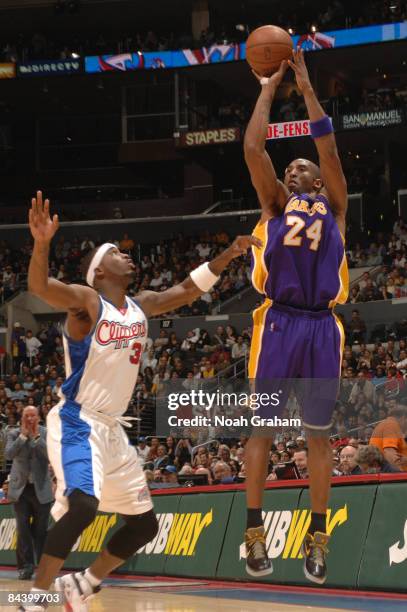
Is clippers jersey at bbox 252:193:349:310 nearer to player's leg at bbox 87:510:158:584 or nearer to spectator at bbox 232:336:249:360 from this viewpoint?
player's leg at bbox 87:510:158:584

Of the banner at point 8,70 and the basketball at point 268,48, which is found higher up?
the banner at point 8,70

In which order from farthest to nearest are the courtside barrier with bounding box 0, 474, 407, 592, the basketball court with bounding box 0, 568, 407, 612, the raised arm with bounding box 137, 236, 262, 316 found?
the courtside barrier with bounding box 0, 474, 407, 592
the basketball court with bounding box 0, 568, 407, 612
the raised arm with bounding box 137, 236, 262, 316

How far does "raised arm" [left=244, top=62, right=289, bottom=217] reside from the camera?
6699mm

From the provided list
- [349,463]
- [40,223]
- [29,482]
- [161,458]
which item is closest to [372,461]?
[349,463]

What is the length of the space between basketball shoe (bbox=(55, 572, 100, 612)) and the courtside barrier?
3.78 meters

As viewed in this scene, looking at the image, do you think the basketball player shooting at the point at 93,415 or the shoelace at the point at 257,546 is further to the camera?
the basketball player shooting at the point at 93,415

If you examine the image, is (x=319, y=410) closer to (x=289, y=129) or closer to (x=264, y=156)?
(x=264, y=156)

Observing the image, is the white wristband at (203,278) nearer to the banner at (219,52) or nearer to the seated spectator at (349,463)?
the seated spectator at (349,463)

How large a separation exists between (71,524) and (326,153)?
119 inches

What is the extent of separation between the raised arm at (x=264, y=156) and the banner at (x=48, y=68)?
29.7 metres

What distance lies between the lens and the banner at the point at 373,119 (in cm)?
3105

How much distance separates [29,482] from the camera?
1342 cm

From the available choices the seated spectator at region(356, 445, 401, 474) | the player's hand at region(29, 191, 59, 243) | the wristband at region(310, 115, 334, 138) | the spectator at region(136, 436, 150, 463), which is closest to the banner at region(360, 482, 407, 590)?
the seated spectator at region(356, 445, 401, 474)

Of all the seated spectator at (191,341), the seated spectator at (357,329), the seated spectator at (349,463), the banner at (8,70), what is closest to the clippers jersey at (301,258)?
the seated spectator at (349,463)
